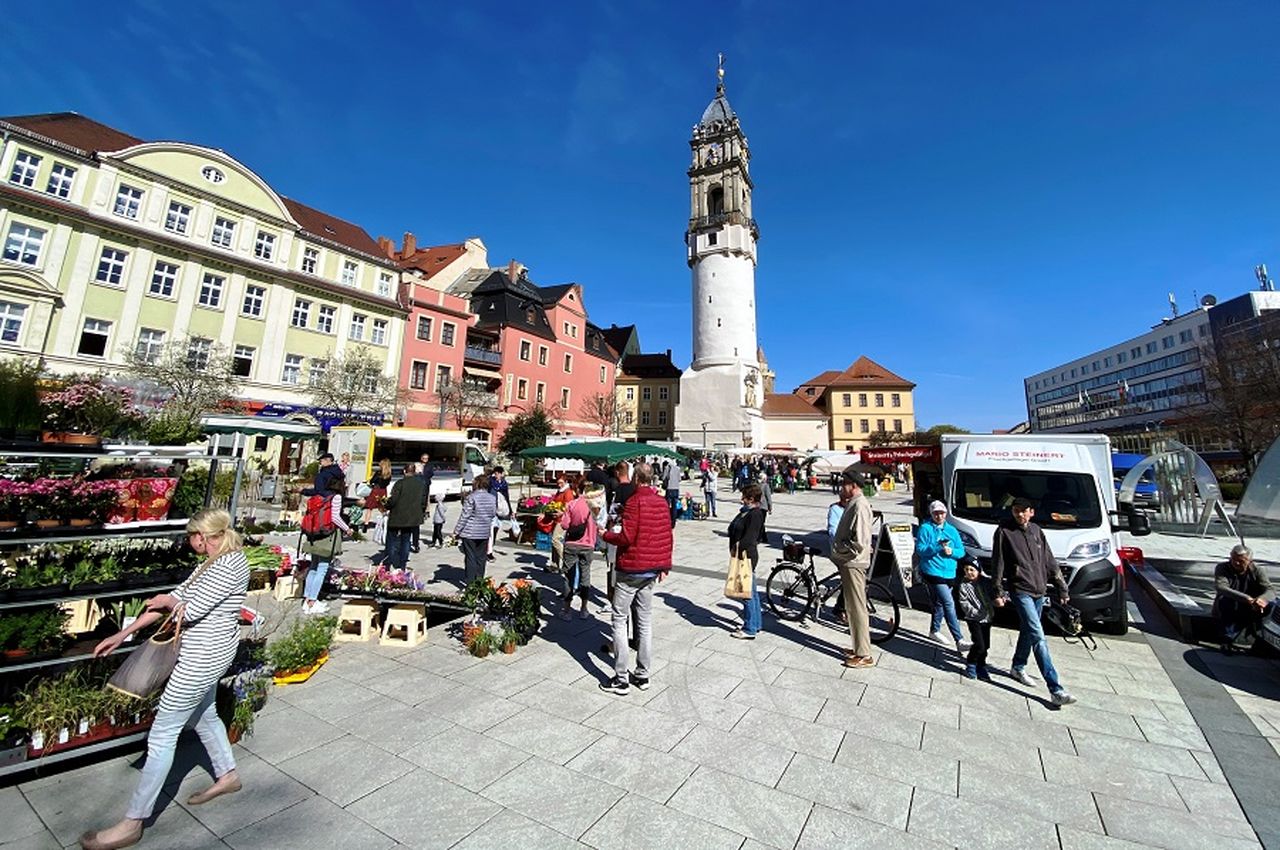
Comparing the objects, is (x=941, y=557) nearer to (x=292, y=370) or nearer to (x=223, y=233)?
(x=292, y=370)

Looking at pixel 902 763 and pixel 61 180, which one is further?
pixel 61 180

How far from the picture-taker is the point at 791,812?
3121mm

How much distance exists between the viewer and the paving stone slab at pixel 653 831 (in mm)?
2814

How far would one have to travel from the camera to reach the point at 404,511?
797cm

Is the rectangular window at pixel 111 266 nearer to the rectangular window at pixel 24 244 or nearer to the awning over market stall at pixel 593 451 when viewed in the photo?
the rectangular window at pixel 24 244

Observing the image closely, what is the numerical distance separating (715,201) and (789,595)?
5959 cm

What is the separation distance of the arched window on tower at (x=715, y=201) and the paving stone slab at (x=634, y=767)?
200 ft

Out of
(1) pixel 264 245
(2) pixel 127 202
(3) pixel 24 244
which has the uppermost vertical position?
(1) pixel 264 245

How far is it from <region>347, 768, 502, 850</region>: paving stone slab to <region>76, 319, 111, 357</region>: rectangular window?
2998cm

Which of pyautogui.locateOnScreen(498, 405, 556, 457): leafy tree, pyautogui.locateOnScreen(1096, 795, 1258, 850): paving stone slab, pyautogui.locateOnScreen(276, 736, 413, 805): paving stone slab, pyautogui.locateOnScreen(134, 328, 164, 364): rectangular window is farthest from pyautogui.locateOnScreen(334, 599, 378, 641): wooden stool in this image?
pyautogui.locateOnScreen(498, 405, 556, 457): leafy tree

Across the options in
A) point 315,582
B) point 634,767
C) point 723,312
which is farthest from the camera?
point 723,312

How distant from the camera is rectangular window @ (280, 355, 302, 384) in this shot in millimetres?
28375

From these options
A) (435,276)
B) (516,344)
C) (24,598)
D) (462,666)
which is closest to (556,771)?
(462,666)

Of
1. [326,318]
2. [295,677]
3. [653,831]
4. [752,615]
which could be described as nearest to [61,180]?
[326,318]
